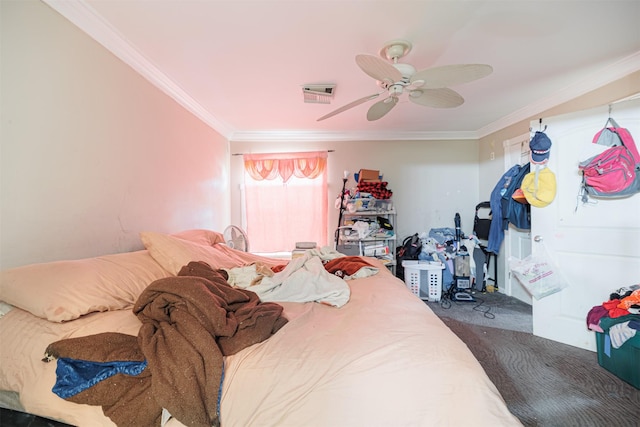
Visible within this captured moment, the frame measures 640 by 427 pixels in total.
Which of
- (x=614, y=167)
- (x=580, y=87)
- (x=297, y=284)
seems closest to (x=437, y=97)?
(x=614, y=167)

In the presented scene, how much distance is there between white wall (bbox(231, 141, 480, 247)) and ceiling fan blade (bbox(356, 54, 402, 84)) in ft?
7.91

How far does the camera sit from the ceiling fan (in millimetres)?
1396

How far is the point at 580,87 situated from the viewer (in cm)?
238

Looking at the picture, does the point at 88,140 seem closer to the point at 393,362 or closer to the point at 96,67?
the point at 96,67

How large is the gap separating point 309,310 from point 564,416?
5.28ft

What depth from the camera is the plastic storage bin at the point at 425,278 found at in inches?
126

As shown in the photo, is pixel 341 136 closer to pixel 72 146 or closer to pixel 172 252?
pixel 172 252

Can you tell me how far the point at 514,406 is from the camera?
1.51 metres

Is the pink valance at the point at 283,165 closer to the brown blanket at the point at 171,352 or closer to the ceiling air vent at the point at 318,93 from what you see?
the ceiling air vent at the point at 318,93

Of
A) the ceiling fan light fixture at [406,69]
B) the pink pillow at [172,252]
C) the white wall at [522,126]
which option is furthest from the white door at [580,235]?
the pink pillow at [172,252]

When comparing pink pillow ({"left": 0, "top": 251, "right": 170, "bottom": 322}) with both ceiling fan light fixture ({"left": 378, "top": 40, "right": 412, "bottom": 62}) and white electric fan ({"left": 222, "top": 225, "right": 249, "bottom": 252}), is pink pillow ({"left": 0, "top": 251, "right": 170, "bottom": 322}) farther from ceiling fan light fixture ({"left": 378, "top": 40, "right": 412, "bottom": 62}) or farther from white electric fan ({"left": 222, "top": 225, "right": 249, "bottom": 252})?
ceiling fan light fixture ({"left": 378, "top": 40, "right": 412, "bottom": 62})

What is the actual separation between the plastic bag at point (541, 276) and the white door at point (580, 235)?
5 cm

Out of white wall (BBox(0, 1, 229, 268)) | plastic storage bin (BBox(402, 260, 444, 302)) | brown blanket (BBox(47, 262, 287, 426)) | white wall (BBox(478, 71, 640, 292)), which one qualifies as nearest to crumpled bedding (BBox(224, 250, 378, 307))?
brown blanket (BBox(47, 262, 287, 426))

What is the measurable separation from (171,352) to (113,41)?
1930mm
